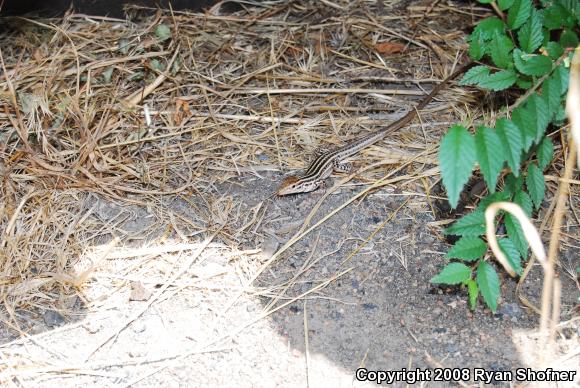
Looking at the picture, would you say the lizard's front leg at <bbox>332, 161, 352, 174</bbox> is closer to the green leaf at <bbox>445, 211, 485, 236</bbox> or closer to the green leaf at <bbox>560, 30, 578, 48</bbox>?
the green leaf at <bbox>445, 211, 485, 236</bbox>

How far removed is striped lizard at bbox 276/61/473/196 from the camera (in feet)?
14.1

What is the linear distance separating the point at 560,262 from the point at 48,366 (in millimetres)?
2765

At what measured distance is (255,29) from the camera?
5410 millimetres

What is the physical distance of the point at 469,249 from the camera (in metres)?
3.34

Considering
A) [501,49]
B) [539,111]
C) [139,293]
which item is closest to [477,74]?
[501,49]

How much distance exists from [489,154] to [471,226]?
0.64 metres

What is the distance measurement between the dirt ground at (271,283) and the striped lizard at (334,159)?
0.07 metres

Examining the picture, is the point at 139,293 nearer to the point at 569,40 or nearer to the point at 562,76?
the point at 562,76

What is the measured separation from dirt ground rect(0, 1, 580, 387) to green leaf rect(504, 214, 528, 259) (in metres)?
0.36

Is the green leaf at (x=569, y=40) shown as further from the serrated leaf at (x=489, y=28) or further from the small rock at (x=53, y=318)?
the small rock at (x=53, y=318)

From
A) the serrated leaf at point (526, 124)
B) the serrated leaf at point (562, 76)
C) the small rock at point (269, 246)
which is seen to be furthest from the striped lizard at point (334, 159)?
the serrated leaf at point (526, 124)

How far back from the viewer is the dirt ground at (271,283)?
3.44m

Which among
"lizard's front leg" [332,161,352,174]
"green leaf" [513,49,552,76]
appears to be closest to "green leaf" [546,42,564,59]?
"green leaf" [513,49,552,76]

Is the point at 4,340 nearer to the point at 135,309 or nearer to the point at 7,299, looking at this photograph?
the point at 7,299
